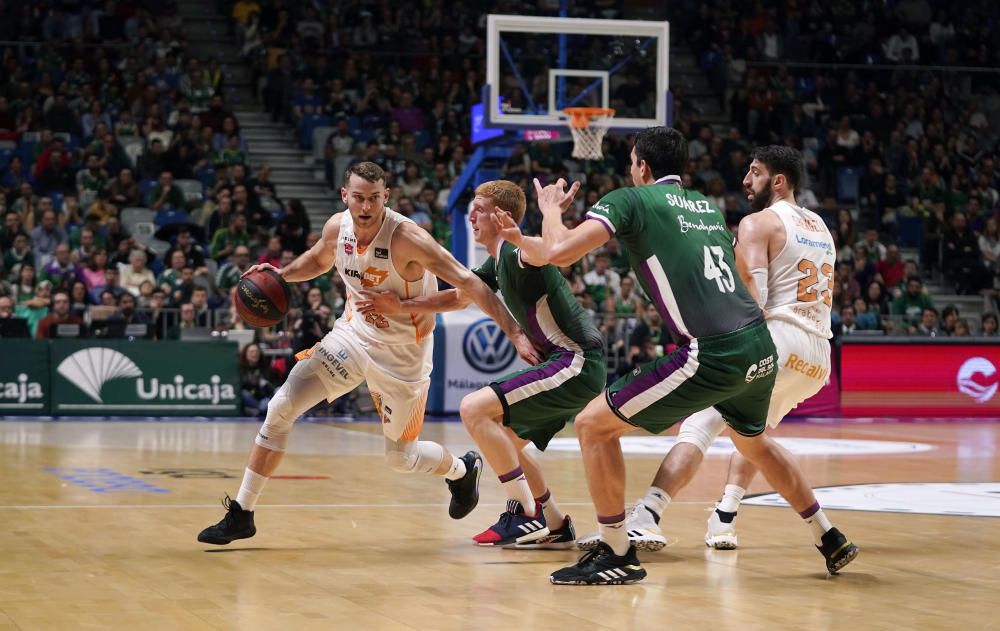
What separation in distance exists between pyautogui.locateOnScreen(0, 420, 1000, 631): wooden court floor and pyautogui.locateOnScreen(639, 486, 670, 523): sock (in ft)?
0.79

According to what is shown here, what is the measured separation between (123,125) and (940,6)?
17.2 metres

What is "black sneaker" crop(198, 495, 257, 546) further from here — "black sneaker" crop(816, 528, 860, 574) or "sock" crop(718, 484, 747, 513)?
"black sneaker" crop(816, 528, 860, 574)

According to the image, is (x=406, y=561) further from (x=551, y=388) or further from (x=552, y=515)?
(x=551, y=388)

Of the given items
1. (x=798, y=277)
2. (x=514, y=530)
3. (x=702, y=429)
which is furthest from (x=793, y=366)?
(x=514, y=530)

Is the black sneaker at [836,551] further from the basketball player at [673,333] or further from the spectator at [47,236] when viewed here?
the spectator at [47,236]

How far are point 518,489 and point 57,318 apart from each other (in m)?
10.7

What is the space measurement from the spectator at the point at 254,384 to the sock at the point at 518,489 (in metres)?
9.87

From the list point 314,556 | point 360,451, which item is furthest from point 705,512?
point 360,451

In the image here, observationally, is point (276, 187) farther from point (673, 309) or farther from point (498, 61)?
point (673, 309)

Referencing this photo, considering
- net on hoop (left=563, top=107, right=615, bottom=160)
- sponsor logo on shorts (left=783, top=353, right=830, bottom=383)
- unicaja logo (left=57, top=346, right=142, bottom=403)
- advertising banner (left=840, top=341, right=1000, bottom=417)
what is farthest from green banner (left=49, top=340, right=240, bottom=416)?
sponsor logo on shorts (left=783, top=353, right=830, bottom=383)

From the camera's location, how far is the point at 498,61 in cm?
1731

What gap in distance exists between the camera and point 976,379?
19.3 meters

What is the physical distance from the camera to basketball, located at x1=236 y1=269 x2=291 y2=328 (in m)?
7.66

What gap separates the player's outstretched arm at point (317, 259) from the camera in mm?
7558
